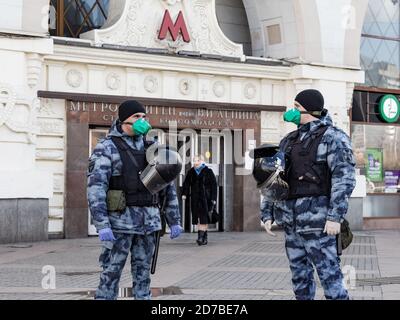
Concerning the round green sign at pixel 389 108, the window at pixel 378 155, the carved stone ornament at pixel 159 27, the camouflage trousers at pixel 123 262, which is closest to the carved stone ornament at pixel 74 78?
the carved stone ornament at pixel 159 27

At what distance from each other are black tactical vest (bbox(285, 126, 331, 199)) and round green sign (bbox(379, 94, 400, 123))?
1703 centimetres

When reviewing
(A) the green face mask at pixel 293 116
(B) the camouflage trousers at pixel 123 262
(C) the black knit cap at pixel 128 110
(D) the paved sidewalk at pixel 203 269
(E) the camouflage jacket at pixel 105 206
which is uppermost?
(C) the black knit cap at pixel 128 110

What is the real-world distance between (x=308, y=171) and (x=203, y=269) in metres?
5.53

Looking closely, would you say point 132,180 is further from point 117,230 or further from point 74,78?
point 74,78

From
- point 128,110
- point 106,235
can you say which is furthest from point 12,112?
point 106,235

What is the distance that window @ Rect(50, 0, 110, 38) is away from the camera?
64.4 ft

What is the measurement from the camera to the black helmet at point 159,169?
7340 mm

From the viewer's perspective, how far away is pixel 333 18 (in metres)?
22.2

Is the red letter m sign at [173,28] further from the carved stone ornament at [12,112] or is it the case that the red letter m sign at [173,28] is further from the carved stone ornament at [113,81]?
the carved stone ornament at [12,112]

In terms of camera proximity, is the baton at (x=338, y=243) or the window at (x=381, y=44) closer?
the baton at (x=338, y=243)

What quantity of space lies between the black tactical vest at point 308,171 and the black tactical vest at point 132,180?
3.80 ft

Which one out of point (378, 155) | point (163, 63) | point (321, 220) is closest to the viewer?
point (321, 220)

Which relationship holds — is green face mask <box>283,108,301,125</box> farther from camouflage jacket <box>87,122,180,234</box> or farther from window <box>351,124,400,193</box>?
window <box>351,124,400,193</box>

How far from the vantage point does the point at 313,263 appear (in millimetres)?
7137
